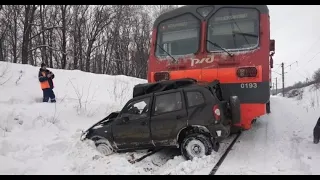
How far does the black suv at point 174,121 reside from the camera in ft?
21.5

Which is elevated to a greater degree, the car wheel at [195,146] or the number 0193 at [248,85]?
the number 0193 at [248,85]

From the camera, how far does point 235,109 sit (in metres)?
7.12

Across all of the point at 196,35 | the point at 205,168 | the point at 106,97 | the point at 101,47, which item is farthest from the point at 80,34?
the point at 205,168

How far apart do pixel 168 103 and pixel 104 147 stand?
1808 mm

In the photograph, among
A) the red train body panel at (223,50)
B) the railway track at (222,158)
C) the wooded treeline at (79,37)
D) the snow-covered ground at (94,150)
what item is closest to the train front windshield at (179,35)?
the red train body panel at (223,50)

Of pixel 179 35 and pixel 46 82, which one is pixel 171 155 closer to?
pixel 179 35

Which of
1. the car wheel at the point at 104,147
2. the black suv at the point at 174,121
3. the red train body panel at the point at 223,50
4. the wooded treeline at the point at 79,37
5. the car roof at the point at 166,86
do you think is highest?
the wooded treeline at the point at 79,37

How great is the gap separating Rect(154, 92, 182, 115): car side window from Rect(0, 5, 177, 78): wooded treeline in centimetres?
2234

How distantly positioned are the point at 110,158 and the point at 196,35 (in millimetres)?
3955

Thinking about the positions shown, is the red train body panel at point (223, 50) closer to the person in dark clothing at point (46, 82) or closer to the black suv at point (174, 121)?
the black suv at point (174, 121)

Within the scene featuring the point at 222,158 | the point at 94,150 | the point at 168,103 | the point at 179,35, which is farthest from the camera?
the point at 179,35

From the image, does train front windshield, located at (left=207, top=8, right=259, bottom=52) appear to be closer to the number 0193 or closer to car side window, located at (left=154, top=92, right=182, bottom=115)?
the number 0193

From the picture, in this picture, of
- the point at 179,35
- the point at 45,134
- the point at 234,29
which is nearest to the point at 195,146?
the point at 234,29

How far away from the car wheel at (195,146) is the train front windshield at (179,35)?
9.08 ft
